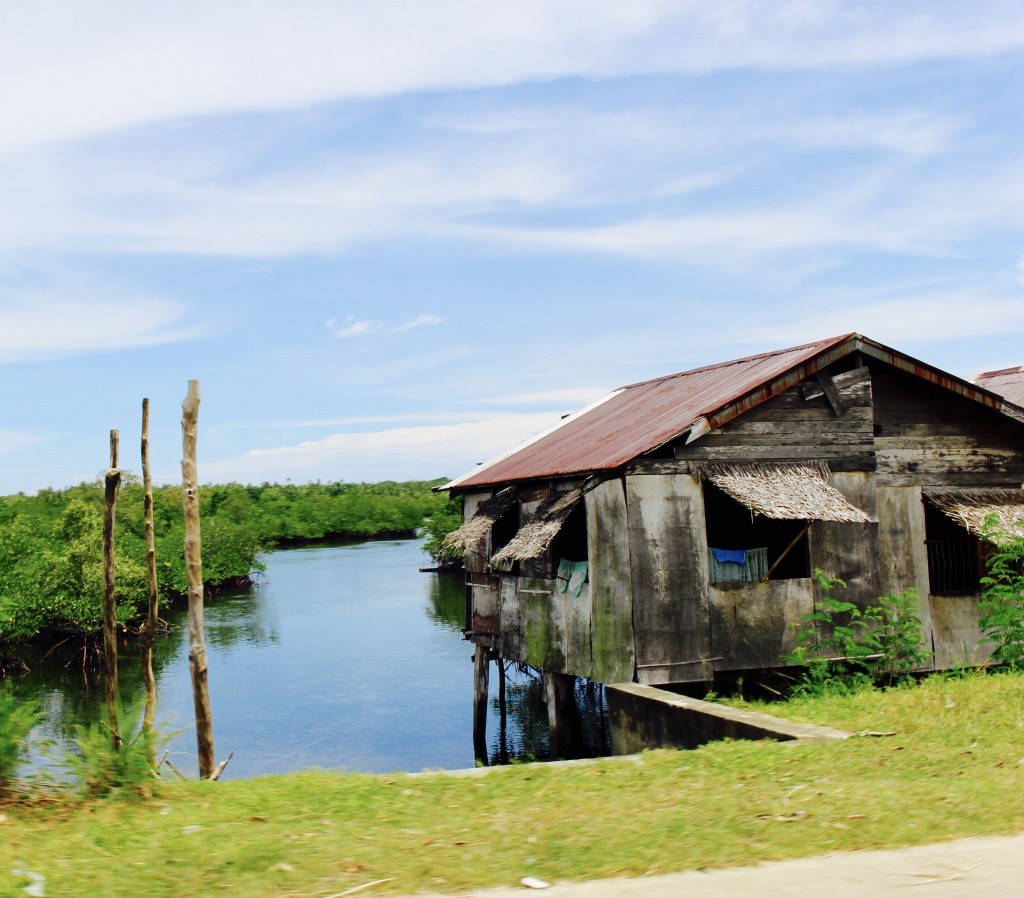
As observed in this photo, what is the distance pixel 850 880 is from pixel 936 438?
37.7ft

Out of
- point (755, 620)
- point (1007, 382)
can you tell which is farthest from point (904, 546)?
point (1007, 382)

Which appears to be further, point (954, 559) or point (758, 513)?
point (954, 559)

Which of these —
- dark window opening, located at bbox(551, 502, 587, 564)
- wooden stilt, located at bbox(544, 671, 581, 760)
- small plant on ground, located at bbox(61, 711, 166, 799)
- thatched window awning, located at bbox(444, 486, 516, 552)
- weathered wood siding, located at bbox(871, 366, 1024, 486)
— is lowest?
wooden stilt, located at bbox(544, 671, 581, 760)

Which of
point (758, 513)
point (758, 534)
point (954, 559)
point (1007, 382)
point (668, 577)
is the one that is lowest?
point (954, 559)

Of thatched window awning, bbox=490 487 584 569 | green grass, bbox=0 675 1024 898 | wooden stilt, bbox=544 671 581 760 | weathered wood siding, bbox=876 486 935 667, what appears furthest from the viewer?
wooden stilt, bbox=544 671 581 760

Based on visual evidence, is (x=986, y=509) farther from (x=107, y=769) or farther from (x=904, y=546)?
(x=107, y=769)

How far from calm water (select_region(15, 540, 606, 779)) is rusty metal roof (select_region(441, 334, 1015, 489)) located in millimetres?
5998

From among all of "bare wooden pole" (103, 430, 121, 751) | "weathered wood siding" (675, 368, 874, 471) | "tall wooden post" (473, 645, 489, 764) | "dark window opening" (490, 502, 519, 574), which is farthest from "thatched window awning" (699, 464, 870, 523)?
"tall wooden post" (473, 645, 489, 764)

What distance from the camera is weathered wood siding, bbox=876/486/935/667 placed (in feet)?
50.2

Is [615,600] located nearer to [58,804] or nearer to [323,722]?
[58,804]

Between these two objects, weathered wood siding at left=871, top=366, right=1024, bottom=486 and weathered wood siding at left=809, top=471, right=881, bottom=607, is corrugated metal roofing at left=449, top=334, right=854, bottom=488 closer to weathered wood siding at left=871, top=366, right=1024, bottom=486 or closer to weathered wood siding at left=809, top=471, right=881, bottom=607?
weathered wood siding at left=871, top=366, right=1024, bottom=486

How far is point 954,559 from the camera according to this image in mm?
16109

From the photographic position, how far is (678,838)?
6.12m

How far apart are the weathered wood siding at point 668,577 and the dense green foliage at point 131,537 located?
24.8ft
